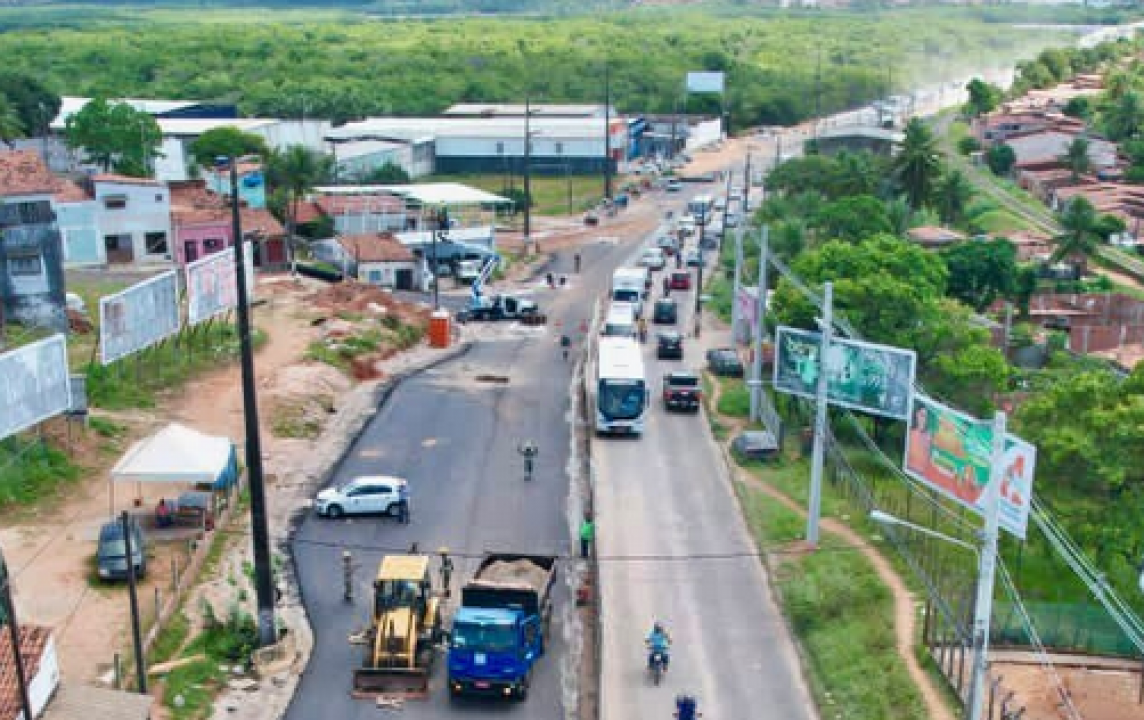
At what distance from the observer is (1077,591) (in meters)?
31.0

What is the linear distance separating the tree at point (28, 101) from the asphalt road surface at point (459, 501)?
5658cm

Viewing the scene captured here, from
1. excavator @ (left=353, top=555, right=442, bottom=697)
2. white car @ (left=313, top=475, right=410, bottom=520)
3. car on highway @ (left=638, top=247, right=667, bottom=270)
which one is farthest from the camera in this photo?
car on highway @ (left=638, top=247, right=667, bottom=270)

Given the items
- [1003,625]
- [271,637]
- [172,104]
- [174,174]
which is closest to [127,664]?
[271,637]

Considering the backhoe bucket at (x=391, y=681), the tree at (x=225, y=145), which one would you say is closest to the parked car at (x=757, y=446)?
the backhoe bucket at (x=391, y=681)

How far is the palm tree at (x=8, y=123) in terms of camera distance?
86.4 meters

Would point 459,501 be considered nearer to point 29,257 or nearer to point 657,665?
point 657,665

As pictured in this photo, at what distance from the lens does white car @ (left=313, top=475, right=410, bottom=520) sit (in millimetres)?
35875

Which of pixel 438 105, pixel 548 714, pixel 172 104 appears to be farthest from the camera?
pixel 438 105

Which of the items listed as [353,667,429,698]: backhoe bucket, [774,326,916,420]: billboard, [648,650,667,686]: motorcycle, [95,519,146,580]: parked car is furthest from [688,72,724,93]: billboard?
[353,667,429,698]: backhoe bucket

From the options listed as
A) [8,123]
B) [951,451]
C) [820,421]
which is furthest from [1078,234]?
[8,123]

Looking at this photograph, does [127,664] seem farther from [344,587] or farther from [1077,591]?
[1077,591]

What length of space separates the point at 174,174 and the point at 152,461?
212ft

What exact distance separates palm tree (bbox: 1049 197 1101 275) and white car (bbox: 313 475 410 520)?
152 ft

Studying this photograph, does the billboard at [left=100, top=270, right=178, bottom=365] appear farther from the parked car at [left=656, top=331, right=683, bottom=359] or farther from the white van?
the parked car at [left=656, top=331, right=683, bottom=359]
